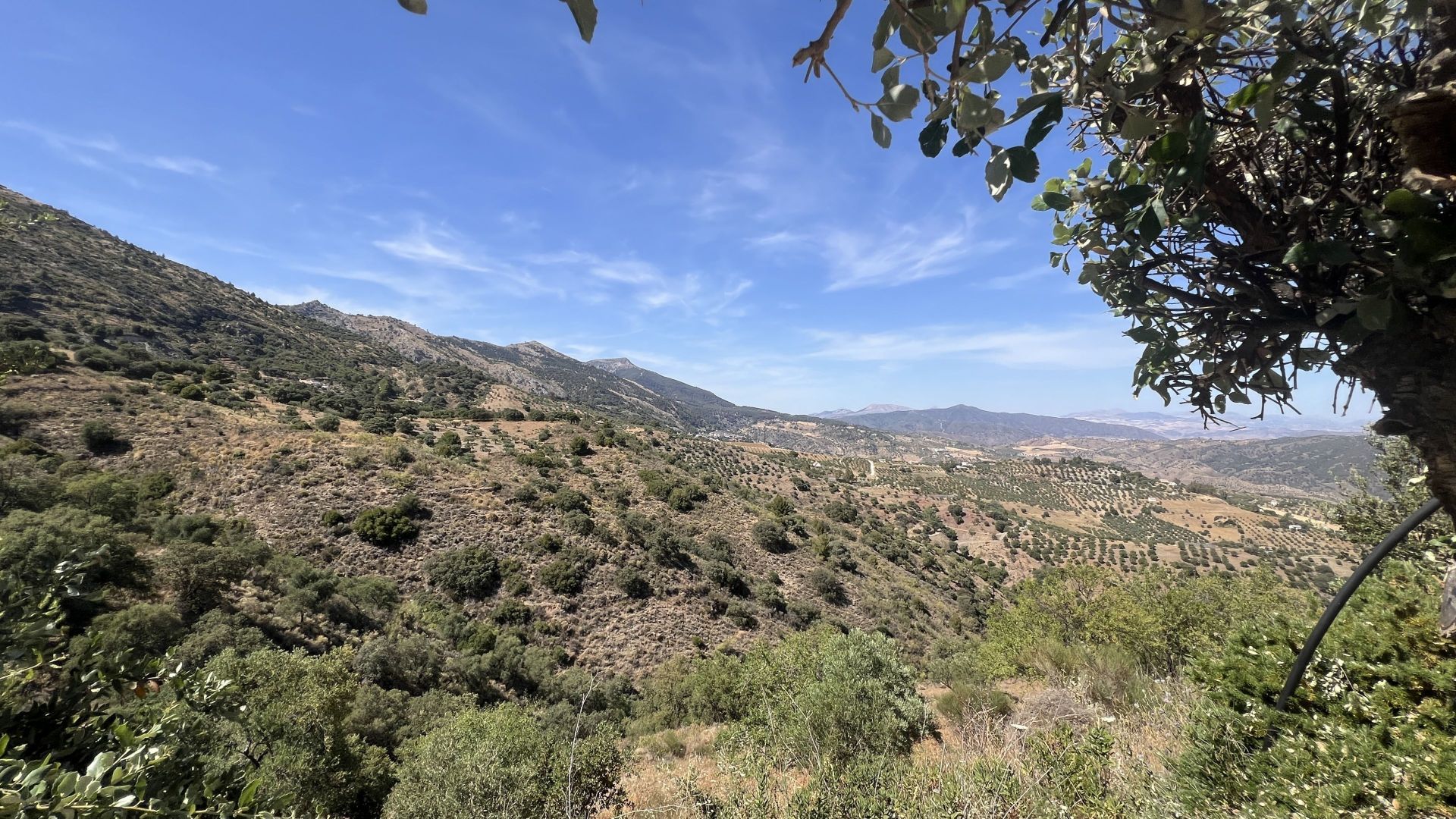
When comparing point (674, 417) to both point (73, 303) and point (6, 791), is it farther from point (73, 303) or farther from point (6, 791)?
point (6, 791)

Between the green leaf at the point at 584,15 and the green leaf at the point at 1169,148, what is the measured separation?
156 centimetres

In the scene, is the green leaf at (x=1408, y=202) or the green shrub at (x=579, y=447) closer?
the green leaf at (x=1408, y=202)

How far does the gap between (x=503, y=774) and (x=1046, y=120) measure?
33.0 ft

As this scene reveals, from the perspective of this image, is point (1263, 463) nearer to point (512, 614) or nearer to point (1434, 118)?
point (512, 614)

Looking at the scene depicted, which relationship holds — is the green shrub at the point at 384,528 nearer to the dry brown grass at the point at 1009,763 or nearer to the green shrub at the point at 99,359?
the dry brown grass at the point at 1009,763

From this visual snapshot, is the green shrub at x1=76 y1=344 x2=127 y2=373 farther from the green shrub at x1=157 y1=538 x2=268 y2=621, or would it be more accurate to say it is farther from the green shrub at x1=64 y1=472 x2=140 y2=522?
the green shrub at x1=157 y1=538 x2=268 y2=621

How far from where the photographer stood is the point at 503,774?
7.50 m

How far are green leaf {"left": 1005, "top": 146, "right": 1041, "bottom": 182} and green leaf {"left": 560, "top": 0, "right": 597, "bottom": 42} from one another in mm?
1150

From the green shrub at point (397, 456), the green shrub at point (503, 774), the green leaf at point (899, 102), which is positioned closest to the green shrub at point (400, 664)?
the green shrub at point (503, 774)

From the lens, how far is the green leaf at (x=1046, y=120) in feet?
4.16

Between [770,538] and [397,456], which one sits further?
[770,538]

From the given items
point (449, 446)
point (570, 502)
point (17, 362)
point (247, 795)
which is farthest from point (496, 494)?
point (247, 795)

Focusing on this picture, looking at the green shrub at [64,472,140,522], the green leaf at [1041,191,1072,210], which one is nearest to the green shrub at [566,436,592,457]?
the green shrub at [64,472,140,522]

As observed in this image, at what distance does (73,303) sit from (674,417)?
4823 inches
